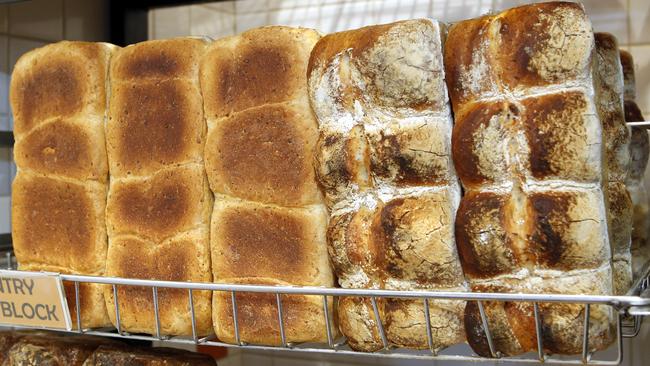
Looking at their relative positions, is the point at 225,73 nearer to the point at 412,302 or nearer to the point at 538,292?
the point at 412,302

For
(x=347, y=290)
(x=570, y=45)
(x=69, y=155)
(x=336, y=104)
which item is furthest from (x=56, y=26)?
(x=570, y=45)

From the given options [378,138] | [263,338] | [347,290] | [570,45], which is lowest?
[263,338]

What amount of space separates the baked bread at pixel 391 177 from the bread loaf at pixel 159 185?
0.23m

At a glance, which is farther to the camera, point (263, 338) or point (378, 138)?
point (263, 338)

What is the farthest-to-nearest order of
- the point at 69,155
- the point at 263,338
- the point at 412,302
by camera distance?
the point at 69,155 < the point at 263,338 < the point at 412,302

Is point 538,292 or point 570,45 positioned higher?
point 570,45

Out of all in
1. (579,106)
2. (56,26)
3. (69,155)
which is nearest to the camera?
(579,106)

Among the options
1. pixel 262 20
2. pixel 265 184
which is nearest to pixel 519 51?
pixel 265 184

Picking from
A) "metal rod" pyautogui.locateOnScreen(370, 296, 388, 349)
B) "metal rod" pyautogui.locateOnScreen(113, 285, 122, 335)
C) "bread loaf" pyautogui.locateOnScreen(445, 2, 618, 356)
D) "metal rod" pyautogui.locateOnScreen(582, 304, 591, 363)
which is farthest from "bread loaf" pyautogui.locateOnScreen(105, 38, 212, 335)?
"metal rod" pyautogui.locateOnScreen(582, 304, 591, 363)

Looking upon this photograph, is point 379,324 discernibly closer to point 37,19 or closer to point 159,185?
point 159,185

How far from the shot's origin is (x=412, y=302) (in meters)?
0.92

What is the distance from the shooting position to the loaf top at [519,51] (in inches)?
32.0

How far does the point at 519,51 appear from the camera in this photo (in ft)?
2.74

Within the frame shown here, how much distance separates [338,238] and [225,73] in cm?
30
